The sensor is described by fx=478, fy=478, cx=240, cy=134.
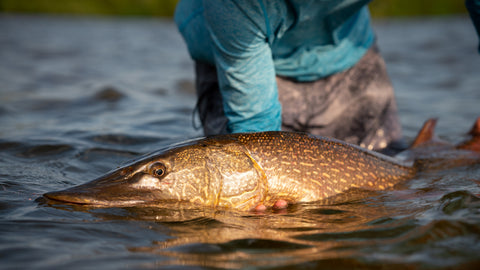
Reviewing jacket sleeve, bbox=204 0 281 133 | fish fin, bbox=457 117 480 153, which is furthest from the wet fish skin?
fish fin, bbox=457 117 480 153

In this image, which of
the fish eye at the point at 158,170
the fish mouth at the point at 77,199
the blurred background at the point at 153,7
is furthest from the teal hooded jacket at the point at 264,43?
the blurred background at the point at 153,7

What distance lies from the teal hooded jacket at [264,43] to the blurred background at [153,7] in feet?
105

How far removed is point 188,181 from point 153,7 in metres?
33.7

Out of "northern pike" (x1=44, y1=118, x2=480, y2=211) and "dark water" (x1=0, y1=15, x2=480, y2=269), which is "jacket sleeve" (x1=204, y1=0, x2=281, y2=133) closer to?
"northern pike" (x1=44, y1=118, x2=480, y2=211)

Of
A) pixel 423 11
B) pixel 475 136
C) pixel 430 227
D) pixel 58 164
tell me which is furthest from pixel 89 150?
pixel 423 11

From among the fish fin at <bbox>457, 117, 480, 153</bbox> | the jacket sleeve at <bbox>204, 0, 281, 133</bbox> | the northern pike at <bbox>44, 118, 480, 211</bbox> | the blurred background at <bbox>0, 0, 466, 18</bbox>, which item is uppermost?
the blurred background at <bbox>0, 0, 466, 18</bbox>

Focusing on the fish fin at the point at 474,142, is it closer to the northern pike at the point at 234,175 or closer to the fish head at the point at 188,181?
the northern pike at the point at 234,175

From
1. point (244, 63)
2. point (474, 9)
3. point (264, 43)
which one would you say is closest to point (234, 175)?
point (244, 63)

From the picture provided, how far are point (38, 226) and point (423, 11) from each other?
3766 cm

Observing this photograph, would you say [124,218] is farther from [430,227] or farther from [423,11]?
[423,11]

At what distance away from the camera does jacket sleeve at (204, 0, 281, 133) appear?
8.57 ft

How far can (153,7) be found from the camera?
34.3 m

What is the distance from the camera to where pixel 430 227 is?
221cm

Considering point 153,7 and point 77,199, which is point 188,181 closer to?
point 77,199
